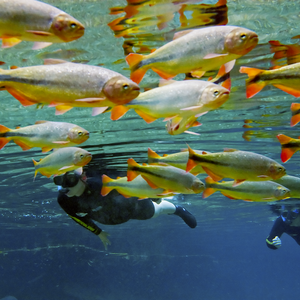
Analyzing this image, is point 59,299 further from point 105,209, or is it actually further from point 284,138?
point 284,138

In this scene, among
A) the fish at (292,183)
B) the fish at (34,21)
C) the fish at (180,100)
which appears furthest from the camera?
the fish at (292,183)

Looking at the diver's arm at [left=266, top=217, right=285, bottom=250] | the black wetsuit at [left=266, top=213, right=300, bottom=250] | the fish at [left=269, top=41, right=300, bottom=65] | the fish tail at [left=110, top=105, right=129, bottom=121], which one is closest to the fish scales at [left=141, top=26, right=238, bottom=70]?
the fish tail at [left=110, top=105, right=129, bottom=121]

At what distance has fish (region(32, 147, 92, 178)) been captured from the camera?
14.0ft

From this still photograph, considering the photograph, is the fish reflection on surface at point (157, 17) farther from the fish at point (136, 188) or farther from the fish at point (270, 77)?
the fish at point (136, 188)

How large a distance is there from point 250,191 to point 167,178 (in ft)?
4.43

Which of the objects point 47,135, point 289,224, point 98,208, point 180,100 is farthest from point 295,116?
point 289,224

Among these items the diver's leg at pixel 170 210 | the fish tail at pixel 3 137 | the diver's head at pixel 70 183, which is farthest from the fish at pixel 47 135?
the diver's leg at pixel 170 210

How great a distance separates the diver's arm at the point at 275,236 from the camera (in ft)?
54.7

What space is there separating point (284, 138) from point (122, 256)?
2518 inches

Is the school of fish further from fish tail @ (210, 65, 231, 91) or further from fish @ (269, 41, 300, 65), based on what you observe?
fish @ (269, 41, 300, 65)

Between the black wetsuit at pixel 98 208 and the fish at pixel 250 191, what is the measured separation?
22.1ft

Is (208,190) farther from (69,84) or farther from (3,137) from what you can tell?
(3,137)

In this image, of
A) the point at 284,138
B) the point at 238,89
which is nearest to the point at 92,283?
the point at 238,89

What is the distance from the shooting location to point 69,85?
2340 millimetres
